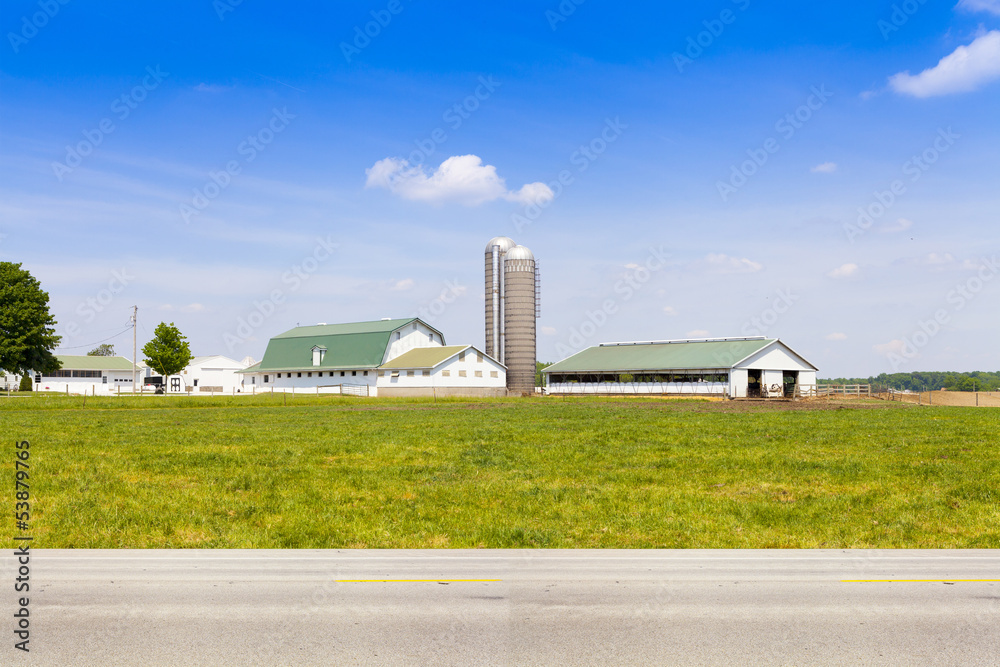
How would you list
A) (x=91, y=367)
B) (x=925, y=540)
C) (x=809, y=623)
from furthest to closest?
(x=91, y=367) < (x=925, y=540) < (x=809, y=623)

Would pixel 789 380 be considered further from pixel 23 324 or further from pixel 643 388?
pixel 23 324

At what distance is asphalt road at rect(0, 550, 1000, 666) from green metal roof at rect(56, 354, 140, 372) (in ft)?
438

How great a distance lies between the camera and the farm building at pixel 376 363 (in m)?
79.9

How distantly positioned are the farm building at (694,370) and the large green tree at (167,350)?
45524 millimetres

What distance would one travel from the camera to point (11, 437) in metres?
26.5

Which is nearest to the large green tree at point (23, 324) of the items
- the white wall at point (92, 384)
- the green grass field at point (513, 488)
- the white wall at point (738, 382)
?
the white wall at point (92, 384)

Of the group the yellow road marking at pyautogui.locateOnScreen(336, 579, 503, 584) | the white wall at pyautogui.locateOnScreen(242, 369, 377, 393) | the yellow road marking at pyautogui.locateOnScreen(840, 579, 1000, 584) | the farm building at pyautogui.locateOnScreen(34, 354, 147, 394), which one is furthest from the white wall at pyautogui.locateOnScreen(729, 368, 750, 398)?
the farm building at pyautogui.locateOnScreen(34, 354, 147, 394)

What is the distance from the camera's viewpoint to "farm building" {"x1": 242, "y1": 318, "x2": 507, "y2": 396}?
79875 mm

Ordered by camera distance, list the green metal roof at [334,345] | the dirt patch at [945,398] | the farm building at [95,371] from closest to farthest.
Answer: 1. the dirt patch at [945,398]
2. the green metal roof at [334,345]
3. the farm building at [95,371]

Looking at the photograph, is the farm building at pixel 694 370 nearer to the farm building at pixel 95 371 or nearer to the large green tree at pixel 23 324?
the large green tree at pixel 23 324

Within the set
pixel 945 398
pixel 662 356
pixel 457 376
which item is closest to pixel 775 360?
pixel 662 356

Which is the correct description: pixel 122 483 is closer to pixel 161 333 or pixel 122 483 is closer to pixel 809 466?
pixel 809 466

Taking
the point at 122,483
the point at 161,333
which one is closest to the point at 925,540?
the point at 122,483

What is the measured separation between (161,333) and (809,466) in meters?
90.1
